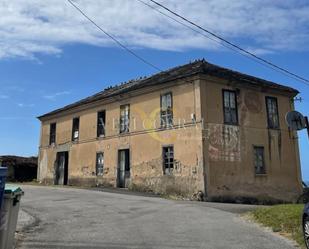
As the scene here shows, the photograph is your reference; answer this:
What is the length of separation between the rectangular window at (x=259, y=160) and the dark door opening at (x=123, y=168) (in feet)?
24.8

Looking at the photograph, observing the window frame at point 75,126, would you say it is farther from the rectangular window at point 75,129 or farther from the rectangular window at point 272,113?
the rectangular window at point 272,113

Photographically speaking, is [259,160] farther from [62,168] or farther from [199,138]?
[62,168]

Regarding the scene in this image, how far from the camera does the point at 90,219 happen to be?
39.1ft

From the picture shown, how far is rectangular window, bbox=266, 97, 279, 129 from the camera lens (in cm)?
2469

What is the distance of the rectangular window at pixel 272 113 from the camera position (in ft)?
81.0

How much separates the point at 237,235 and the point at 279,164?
50.7ft

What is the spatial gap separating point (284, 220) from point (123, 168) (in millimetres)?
15980

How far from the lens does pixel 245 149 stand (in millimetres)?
22938

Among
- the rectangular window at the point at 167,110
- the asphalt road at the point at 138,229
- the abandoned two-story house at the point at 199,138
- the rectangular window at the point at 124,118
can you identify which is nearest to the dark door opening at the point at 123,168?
the abandoned two-story house at the point at 199,138

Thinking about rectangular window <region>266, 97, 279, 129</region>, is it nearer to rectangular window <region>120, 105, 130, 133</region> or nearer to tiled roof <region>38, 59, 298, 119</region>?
tiled roof <region>38, 59, 298, 119</region>

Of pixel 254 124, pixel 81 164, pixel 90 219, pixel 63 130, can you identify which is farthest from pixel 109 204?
pixel 63 130

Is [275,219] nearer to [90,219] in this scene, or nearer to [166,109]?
[90,219]

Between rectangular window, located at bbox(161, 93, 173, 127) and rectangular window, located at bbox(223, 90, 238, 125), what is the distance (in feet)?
9.62

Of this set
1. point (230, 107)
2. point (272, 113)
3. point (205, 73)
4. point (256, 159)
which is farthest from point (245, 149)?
point (205, 73)
